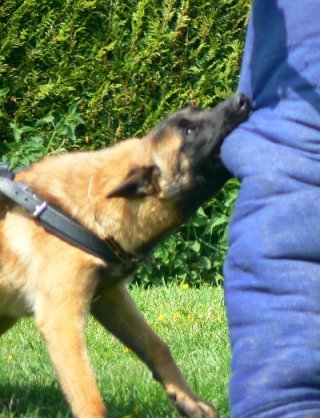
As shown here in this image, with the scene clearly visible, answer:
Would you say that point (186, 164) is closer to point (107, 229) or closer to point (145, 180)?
point (145, 180)

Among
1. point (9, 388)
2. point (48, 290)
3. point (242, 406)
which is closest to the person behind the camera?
point (242, 406)

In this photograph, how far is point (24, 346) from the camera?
18.4 ft

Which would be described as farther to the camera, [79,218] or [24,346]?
[24,346]

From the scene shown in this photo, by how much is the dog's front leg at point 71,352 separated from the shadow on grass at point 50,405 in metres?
0.23

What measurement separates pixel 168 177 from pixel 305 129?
110 centimetres

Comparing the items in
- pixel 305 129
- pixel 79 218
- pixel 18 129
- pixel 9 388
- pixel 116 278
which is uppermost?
pixel 305 129

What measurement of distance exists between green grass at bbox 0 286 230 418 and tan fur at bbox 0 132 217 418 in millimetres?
188

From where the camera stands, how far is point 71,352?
13.6 feet

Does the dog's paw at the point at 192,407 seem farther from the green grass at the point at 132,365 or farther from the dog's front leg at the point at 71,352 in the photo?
the dog's front leg at the point at 71,352

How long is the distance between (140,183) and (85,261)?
44 cm

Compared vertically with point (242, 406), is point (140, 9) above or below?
below

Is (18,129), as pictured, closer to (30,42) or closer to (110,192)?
(30,42)

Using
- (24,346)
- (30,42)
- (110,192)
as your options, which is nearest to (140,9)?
(30,42)

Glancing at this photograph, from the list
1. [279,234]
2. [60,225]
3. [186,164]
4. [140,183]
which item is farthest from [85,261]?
[279,234]
